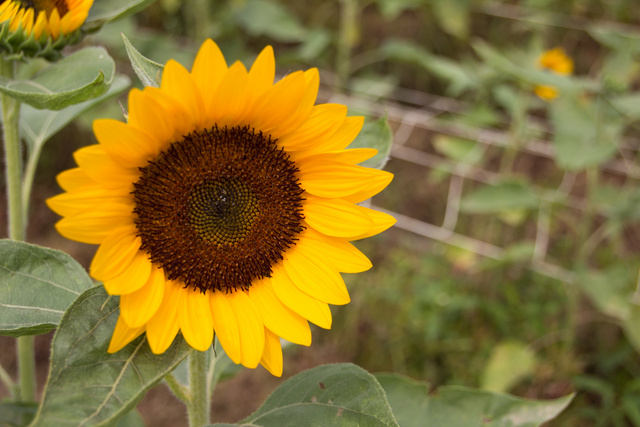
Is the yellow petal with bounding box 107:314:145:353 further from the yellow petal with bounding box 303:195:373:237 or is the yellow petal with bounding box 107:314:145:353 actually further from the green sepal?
the green sepal

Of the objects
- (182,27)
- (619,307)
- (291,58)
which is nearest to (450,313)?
(619,307)

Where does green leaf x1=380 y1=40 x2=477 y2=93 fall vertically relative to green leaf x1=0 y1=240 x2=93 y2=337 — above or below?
below

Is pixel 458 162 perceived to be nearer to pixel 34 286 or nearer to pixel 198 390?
pixel 198 390

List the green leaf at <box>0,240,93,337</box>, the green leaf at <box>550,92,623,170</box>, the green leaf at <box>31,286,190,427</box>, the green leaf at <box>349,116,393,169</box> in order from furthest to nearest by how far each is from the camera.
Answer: the green leaf at <box>550,92,623,170</box>
the green leaf at <box>349,116,393,169</box>
the green leaf at <box>0,240,93,337</box>
the green leaf at <box>31,286,190,427</box>

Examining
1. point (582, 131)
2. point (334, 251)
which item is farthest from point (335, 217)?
point (582, 131)

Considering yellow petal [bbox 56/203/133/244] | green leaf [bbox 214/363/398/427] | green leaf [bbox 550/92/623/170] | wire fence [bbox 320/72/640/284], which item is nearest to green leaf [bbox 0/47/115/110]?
yellow petal [bbox 56/203/133/244]

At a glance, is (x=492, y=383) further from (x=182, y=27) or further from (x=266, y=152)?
(x=182, y=27)
